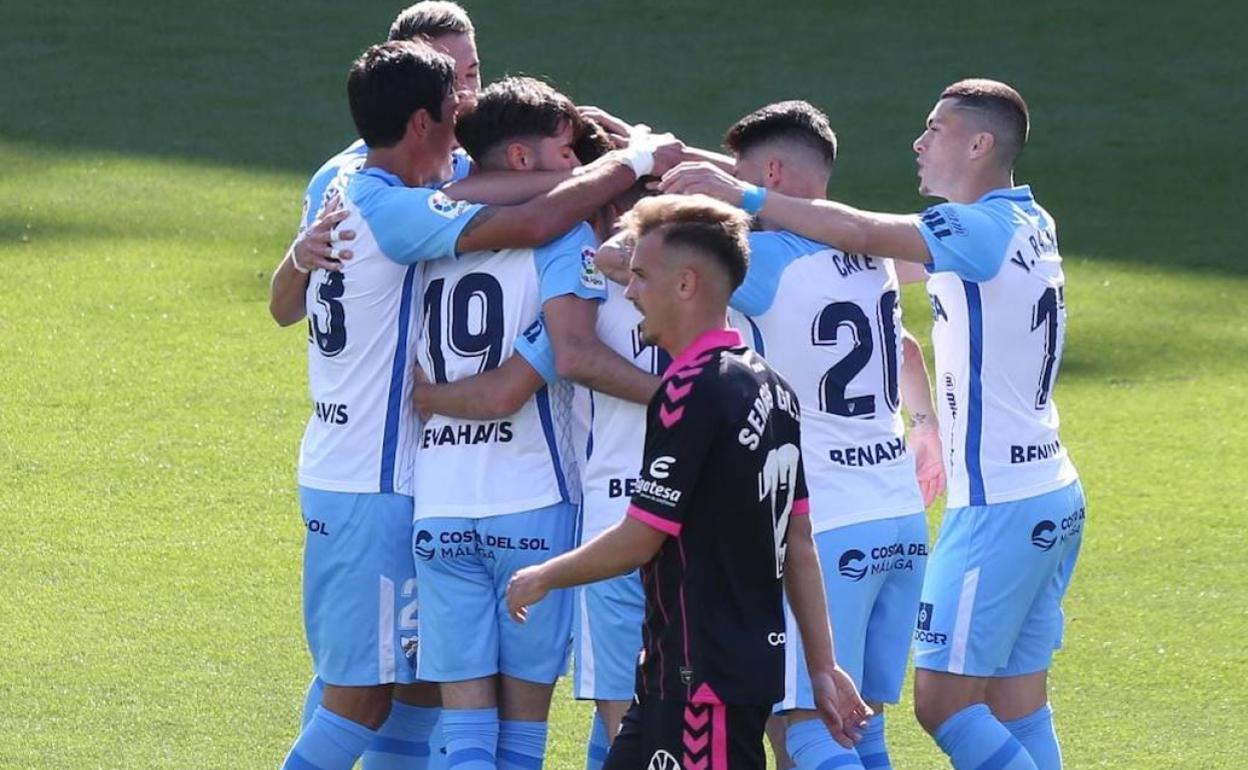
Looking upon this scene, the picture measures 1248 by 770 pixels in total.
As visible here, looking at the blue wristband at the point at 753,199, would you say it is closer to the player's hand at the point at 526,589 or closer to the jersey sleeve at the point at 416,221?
the jersey sleeve at the point at 416,221

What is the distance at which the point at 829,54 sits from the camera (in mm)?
14375

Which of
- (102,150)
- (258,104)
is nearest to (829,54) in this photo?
(258,104)

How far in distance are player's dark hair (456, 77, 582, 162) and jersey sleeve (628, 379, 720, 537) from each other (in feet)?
3.74

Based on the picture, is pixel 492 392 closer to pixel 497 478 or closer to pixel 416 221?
pixel 497 478

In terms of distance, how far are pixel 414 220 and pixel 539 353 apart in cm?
41

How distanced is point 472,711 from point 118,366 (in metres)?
5.01

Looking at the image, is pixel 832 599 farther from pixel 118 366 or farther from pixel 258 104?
pixel 258 104

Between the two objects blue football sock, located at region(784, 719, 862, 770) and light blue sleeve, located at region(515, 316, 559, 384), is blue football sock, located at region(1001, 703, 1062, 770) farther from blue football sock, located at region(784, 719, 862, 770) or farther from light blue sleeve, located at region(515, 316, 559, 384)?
light blue sleeve, located at region(515, 316, 559, 384)

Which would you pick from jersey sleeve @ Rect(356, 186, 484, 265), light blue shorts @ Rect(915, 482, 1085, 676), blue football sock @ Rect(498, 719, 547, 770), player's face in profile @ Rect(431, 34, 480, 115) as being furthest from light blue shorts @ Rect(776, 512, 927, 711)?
player's face in profile @ Rect(431, 34, 480, 115)

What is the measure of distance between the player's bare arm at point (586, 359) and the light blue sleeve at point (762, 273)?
0.28 metres

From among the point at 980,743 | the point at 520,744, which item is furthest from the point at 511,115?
the point at 980,743

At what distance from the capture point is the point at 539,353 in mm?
4629

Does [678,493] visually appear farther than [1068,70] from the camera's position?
No

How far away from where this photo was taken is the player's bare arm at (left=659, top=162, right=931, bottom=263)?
461 centimetres
